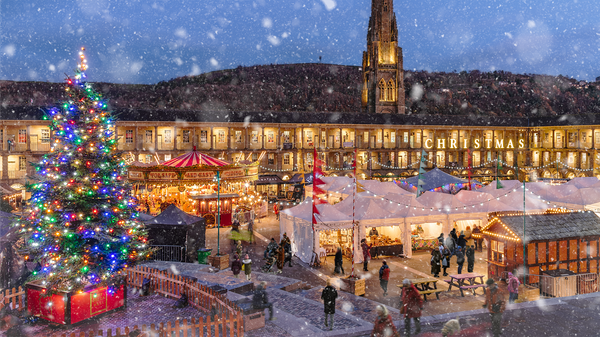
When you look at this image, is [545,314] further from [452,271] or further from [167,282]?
[167,282]

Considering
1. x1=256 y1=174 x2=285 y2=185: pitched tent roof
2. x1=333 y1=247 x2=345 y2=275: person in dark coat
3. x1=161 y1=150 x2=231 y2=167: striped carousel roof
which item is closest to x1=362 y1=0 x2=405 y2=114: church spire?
x1=256 y1=174 x2=285 y2=185: pitched tent roof

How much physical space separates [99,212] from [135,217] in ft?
2.91

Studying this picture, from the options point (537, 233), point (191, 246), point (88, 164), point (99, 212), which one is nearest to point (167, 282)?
point (99, 212)

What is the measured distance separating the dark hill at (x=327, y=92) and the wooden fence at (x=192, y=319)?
378 ft

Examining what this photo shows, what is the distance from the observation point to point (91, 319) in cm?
1009

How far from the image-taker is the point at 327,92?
454 feet

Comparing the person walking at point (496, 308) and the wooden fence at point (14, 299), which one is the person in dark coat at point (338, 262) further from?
the wooden fence at point (14, 299)

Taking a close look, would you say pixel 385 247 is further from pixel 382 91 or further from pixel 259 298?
pixel 382 91

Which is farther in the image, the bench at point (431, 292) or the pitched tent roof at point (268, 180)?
the pitched tent roof at point (268, 180)

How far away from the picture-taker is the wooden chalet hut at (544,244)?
13438mm

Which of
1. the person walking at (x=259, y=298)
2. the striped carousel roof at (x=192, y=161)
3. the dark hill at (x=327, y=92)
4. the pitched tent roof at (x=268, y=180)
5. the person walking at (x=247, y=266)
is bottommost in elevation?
the person walking at (x=247, y=266)

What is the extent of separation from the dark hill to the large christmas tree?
116307 millimetres

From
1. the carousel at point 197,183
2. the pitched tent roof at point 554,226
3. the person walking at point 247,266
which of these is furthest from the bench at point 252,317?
the carousel at point 197,183

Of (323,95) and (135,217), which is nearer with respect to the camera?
(135,217)
